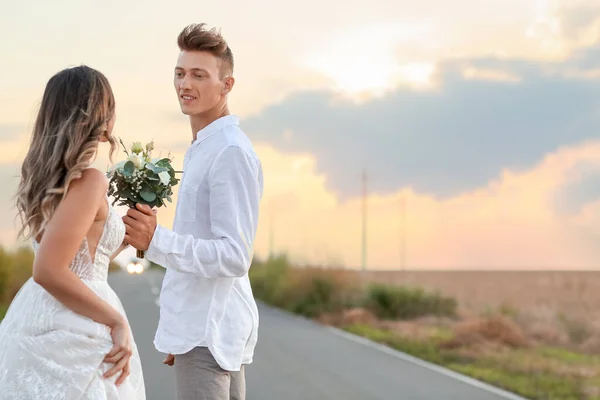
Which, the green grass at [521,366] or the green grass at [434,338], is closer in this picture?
the green grass at [521,366]

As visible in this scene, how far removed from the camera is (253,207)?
13.8 ft

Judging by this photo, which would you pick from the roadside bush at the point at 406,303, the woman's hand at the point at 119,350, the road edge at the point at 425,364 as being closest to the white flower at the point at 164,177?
the woman's hand at the point at 119,350

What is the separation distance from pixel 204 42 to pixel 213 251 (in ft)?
3.17

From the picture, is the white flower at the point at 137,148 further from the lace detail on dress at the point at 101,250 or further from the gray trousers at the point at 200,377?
the gray trousers at the point at 200,377

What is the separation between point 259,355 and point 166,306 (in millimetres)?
10274

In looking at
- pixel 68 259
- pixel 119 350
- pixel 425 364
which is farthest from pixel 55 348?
pixel 425 364

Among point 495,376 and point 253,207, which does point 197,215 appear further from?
point 495,376

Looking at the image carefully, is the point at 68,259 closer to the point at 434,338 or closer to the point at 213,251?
the point at 213,251

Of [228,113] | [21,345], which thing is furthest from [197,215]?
[21,345]

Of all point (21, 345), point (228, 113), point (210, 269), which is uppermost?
point (228, 113)

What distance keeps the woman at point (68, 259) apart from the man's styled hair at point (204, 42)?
0.63m

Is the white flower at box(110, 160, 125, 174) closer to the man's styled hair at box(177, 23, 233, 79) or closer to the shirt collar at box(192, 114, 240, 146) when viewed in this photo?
the shirt collar at box(192, 114, 240, 146)

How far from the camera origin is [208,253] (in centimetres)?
402

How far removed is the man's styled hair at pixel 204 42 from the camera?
14.4 feet
